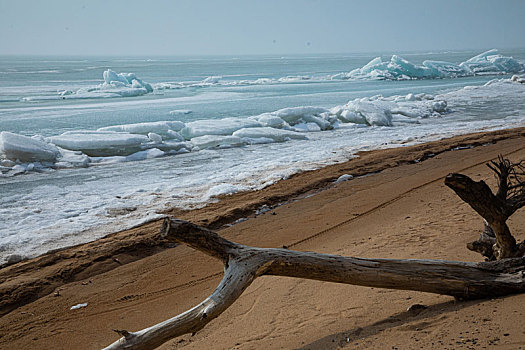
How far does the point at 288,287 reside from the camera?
14.2ft

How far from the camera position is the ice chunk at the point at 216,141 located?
13080 mm

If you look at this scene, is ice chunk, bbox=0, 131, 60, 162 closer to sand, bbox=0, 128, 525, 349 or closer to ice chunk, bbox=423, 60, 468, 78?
sand, bbox=0, 128, 525, 349

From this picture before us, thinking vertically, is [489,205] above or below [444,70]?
below

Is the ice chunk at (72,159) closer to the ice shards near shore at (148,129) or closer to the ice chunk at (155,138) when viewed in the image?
the ice chunk at (155,138)

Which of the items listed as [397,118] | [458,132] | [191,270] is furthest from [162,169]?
[397,118]

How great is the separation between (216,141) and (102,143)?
307cm

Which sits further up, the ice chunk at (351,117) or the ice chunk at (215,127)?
the ice chunk at (351,117)

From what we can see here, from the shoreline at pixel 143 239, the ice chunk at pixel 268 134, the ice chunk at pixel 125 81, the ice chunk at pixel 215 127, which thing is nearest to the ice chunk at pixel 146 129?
the ice chunk at pixel 215 127

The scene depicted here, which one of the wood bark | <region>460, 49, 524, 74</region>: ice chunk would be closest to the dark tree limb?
the wood bark

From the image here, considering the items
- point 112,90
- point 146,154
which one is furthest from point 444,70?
point 146,154

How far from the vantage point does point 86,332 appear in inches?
160

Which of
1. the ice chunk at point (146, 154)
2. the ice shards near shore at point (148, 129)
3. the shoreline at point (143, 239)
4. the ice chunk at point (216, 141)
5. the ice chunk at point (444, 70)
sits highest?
the ice chunk at point (444, 70)

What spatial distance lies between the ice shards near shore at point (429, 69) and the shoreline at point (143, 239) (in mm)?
33778

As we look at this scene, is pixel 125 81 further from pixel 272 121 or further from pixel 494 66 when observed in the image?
pixel 494 66
